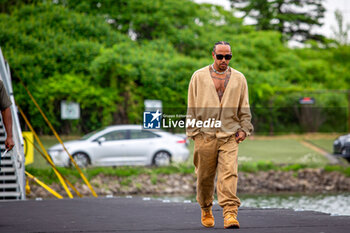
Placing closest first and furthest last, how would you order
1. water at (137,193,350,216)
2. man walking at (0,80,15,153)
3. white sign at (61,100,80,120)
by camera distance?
man walking at (0,80,15,153) < water at (137,193,350,216) < white sign at (61,100,80,120)

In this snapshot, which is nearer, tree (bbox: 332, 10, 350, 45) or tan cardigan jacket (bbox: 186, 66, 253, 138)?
tan cardigan jacket (bbox: 186, 66, 253, 138)

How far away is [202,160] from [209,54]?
24.0 meters

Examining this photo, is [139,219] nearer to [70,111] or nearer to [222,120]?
[222,120]

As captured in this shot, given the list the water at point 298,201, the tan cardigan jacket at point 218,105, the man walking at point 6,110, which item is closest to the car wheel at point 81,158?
the water at point 298,201

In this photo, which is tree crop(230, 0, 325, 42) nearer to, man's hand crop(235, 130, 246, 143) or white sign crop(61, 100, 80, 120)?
white sign crop(61, 100, 80, 120)

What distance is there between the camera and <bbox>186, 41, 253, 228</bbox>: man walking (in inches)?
272

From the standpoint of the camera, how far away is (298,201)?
23047 mm

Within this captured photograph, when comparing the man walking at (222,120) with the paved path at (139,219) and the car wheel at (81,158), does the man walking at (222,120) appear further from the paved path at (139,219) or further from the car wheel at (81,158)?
the car wheel at (81,158)

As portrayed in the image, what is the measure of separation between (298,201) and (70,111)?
965cm

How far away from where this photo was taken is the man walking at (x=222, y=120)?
691 centimetres

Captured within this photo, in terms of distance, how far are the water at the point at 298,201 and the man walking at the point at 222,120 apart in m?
14.0

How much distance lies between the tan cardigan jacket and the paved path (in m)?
1.00

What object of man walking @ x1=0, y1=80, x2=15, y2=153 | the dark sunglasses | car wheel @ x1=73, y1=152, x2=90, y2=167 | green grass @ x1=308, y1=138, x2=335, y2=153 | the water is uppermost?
the dark sunglasses

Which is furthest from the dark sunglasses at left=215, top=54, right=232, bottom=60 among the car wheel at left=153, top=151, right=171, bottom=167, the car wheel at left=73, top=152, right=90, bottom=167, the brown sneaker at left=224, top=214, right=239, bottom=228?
the car wheel at left=153, top=151, right=171, bottom=167
